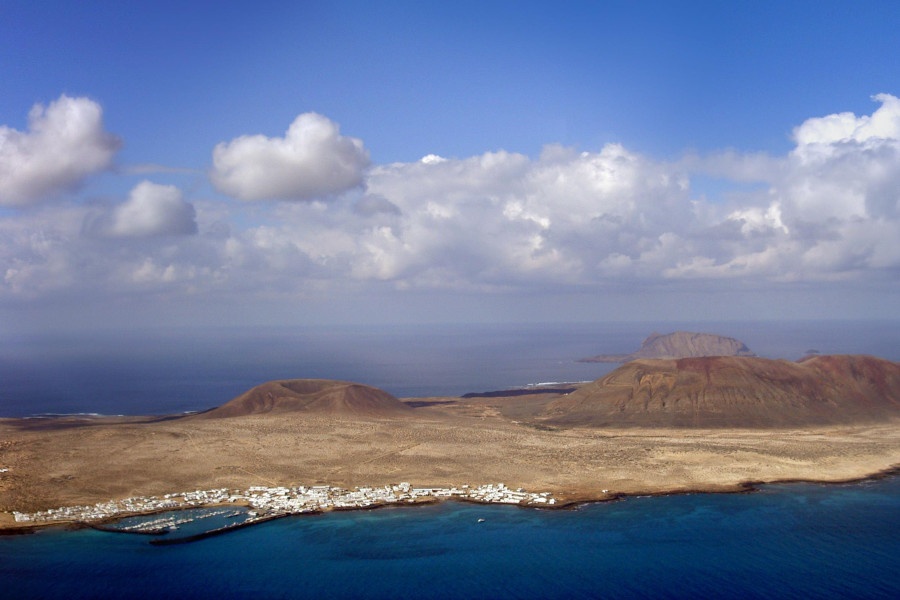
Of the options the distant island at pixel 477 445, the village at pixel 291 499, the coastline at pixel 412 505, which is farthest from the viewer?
the distant island at pixel 477 445

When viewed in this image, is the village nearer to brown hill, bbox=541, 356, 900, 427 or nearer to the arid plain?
the arid plain

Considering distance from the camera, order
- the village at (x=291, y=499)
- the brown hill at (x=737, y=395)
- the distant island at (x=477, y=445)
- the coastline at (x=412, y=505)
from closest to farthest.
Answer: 1. the coastline at (x=412, y=505)
2. the village at (x=291, y=499)
3. the distant island at (x=477, y=445)
4. the brown hill at (x=737, y=395)

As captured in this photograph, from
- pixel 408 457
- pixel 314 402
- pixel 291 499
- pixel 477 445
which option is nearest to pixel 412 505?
pixel 291 499

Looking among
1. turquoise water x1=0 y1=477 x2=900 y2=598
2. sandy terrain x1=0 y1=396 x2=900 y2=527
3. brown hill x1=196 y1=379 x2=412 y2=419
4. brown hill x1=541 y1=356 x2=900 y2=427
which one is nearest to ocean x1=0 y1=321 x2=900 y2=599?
turquoise water x1=0 y1=477 x2=900 y2=598

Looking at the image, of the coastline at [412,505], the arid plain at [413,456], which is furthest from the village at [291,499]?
the arid plain at [413,456]

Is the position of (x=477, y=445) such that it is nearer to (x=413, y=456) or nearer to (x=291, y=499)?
(x=413, y=456)

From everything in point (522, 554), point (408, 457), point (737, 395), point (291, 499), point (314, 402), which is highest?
point (314, 402)

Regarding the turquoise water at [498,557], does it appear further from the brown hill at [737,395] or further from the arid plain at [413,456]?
the brown hill at [737,395]
